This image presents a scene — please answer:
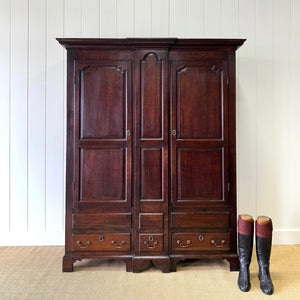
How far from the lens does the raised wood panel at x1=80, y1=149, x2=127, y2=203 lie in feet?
7.04

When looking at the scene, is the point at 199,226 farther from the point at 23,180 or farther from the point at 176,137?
the point at 23,180

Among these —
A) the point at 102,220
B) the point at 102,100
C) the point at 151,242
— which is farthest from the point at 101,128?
the point at 151,242

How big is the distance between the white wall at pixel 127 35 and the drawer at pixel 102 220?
632mm

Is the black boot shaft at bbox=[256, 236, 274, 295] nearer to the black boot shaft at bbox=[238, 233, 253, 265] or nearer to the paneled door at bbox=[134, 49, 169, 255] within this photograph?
the black boot shaft at bbox=[238, 233, 253, 265]

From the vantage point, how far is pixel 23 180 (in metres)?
2.68

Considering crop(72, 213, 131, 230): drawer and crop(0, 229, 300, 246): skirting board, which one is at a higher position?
crop(72, 213, 131, 230): drawer

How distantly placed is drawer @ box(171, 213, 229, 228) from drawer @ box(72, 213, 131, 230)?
365 mm

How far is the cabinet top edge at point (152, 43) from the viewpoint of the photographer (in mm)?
2072

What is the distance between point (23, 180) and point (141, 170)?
1.28 m

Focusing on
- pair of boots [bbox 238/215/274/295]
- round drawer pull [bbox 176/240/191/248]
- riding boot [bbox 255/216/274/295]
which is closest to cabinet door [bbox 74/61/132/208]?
round drawer pull [bbox 176/240/191/248]

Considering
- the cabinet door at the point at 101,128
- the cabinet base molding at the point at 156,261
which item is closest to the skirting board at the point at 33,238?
the cabinet base molding at the point at 156,261

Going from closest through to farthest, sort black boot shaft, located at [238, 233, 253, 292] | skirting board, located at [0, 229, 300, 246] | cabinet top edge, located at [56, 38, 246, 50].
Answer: black boot shaft, located at [238, 233, 253, 292] → cabinet top edge, located at [56, 38, 246, 50] → skirting board, located at [0, 229, 300, 246]

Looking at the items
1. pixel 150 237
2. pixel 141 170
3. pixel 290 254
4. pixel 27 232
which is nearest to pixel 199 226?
pixel 150 237

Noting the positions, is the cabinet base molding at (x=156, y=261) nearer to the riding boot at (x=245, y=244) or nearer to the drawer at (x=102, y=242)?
the drawer at (x=102, y=242)
